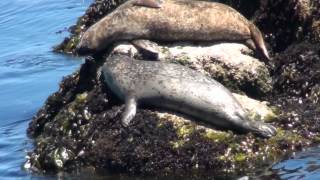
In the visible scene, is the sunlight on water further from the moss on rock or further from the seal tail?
the seal tail

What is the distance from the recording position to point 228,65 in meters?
9.02

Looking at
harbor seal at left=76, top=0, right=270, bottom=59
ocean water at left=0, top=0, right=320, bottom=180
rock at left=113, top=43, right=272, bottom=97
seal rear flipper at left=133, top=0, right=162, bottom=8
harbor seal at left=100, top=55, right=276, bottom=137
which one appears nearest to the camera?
ocean water at left=0, top=0, right=320, bottom=180

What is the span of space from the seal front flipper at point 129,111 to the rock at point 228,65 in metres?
0.77

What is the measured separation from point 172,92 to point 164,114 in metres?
0.24

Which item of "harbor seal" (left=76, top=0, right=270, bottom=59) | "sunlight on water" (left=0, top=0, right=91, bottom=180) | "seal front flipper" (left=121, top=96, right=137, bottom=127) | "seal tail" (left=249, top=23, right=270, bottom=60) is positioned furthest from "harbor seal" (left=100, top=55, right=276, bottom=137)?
"sunlight on water" (left=0, top=0, right=91, bottom=180)

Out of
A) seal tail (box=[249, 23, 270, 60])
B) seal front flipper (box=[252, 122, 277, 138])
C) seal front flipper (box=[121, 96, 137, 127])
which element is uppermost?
seal tail (box=[249, 23, 270, 60])

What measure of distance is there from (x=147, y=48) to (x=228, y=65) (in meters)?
0.89

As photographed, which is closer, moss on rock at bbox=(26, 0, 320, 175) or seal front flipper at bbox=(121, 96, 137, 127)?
moss on rock at bbox=(26, 0, 320, 175)

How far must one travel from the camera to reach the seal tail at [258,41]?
9312 mm

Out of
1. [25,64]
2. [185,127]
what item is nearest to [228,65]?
[185,127]

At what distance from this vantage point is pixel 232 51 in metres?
9.26

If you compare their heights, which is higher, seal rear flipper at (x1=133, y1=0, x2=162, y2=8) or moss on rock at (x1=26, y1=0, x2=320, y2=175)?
seal rear flipper at (x1=133, y1=0, x2=162, y2=8)

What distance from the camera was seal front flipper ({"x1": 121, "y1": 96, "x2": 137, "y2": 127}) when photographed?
8.45 metres

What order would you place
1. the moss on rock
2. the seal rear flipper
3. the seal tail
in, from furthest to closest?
1. the seal rear flipper
2. the seal tail
3. the moss on rock
